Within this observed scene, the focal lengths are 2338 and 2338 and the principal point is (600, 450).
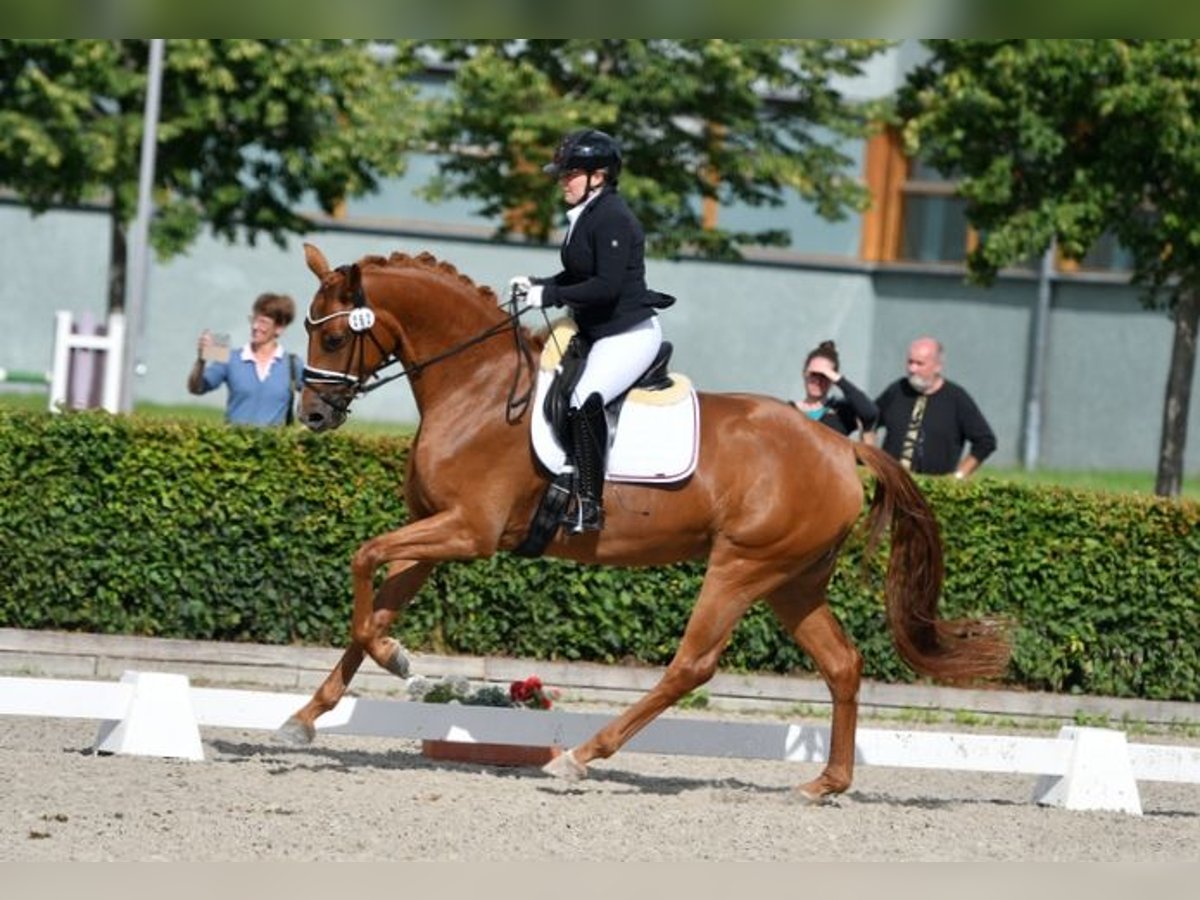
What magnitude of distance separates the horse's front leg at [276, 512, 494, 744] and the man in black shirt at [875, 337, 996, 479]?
498 cm

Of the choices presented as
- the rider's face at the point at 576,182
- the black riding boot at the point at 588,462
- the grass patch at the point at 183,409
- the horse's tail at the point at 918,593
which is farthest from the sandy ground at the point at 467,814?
the grass patch at the point at 183,409

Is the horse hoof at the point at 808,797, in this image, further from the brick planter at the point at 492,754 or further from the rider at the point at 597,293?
the rider at the point at 597,293

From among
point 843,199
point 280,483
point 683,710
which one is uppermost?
point 843,199

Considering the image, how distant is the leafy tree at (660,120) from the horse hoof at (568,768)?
611 inches

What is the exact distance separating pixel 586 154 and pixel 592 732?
2436 mm

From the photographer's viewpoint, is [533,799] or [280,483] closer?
[533,799]

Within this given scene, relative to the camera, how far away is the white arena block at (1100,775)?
32.7 ft

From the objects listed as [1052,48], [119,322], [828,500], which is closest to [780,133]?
[1052,48]

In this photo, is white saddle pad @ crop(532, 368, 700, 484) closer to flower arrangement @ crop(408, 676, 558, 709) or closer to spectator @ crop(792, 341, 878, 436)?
flower arrangement @ crop(408, 676, 558, 709)

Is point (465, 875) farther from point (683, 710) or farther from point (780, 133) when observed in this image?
point (780, 133)

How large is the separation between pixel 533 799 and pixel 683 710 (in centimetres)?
355

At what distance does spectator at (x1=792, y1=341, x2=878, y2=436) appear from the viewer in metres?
13.0

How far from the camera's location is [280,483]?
495 inches

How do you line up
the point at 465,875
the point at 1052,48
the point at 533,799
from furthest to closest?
the point at 1052,48
the point at 533,799
the point at 465,875
